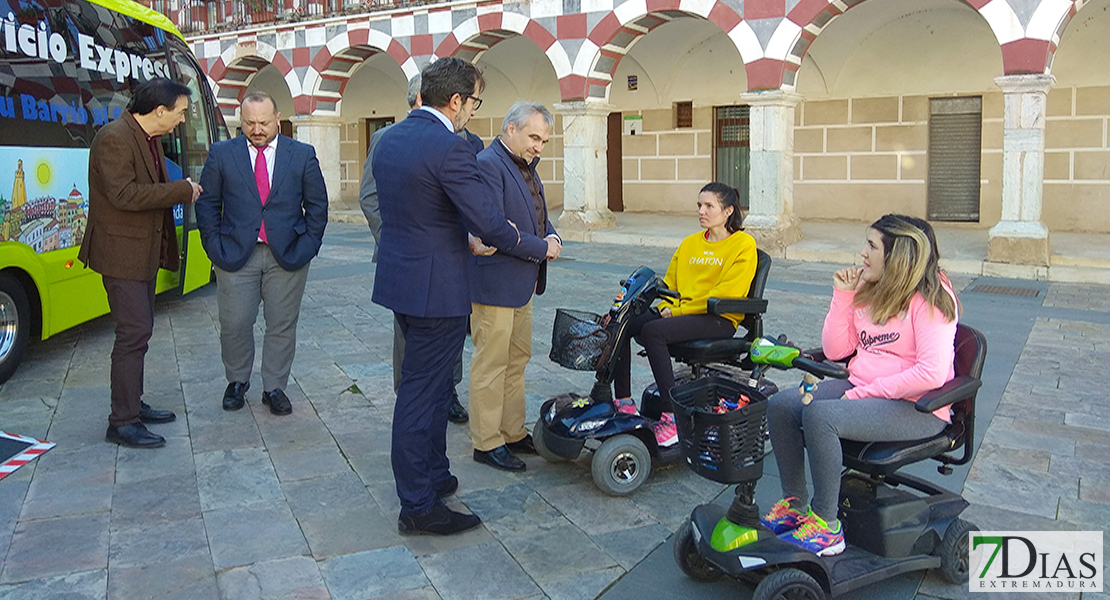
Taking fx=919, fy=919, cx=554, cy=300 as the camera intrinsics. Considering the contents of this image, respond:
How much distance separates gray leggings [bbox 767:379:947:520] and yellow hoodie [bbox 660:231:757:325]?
1212 mm

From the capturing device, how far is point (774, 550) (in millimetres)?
2809

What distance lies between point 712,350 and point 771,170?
29.2 ft

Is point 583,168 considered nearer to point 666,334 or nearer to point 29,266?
point 29,266

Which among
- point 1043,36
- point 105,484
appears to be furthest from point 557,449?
point 1043,36

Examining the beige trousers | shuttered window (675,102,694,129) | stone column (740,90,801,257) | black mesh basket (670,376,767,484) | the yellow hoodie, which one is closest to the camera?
black mesh basket (670,376,767,484)

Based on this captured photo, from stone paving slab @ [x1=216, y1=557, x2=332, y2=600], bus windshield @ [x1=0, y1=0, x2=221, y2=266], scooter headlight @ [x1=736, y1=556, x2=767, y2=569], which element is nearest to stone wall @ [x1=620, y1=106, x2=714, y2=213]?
bus windshield @ [x1=0, y1=0, x2=221, y2=266]

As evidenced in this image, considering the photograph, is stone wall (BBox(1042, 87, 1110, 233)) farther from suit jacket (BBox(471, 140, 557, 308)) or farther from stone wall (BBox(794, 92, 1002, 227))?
suit jacket (BBox(471, 140, 557, 308))

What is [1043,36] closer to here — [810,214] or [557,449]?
→ [810,214]

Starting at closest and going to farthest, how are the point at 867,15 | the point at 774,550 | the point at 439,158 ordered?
1. the point at 774,550
2. the point at 439,158
3. the point at 867,15

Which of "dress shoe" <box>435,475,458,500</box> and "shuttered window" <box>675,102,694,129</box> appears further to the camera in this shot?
"shuttered window" <box>675,102,694,129</box>

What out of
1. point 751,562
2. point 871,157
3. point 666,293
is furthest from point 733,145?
point 751,562

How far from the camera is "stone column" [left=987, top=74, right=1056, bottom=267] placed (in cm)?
1042

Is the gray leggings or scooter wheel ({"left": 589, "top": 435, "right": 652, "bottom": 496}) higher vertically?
the gray leggings

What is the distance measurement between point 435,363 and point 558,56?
38.9 ft
